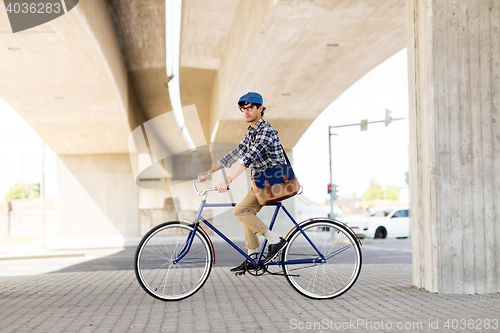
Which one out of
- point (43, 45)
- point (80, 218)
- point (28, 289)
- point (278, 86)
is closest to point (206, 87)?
point (278, 86)

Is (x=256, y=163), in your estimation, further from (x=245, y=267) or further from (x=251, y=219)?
(x=245, y=267)

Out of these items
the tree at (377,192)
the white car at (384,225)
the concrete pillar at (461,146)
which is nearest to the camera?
the concrete pillar at (461,146)

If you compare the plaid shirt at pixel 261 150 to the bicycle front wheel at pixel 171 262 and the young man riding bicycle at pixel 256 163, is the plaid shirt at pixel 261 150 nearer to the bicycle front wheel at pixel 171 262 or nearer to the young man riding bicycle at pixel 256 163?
the young man riding bicycle at pixel 256 163

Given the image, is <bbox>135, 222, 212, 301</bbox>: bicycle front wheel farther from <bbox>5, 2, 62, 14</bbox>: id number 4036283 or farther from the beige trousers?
<bbox>5, 2, 62, 14</bbox>: id number 4036283

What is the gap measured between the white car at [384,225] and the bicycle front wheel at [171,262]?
17275 millimetres

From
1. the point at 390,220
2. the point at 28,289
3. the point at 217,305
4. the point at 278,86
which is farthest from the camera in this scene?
the point at 390,220

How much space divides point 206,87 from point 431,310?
1699 centimetres

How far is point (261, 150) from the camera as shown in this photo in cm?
475

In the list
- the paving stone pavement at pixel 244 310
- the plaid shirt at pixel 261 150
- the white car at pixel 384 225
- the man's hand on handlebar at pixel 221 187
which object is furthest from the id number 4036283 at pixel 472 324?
the white car at pixel 384 225

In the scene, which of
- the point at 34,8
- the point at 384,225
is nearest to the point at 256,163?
the point at 34,8

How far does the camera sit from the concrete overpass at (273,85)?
5270 mm

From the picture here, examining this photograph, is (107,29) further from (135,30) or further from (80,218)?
(80,218)

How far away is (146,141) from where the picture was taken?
102ft

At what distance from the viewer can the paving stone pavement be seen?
386 cm
